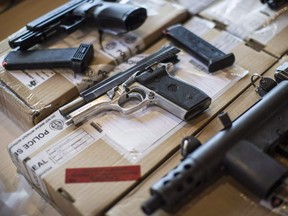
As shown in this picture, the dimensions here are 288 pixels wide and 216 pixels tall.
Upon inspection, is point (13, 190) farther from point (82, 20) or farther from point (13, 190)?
point (82, 20)

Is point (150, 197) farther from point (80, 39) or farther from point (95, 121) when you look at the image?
point (80, 39)

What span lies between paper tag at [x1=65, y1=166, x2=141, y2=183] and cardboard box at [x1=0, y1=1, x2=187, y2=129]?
0.21m

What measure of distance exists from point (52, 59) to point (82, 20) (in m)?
0.16

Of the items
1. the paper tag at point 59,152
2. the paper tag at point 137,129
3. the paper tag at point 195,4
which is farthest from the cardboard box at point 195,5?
the paper tag at point 59,152

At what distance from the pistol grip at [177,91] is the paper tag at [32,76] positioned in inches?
10.0

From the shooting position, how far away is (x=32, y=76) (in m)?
1.02

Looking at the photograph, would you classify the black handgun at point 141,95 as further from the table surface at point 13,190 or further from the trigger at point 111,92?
the table surface at point 13,190

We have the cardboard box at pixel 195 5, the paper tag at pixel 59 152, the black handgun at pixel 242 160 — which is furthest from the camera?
the cardboard box at pixel 195 5

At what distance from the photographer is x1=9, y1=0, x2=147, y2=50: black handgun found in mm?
1067

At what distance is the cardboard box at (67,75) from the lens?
3.17ft

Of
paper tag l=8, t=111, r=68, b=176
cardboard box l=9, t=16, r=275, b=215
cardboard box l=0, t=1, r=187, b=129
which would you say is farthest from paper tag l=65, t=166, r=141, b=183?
cardboard box l=0, t=1, r=187, b=129

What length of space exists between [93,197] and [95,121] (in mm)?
191

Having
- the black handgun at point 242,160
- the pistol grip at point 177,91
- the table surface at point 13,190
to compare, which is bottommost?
the table surface at point 13,190

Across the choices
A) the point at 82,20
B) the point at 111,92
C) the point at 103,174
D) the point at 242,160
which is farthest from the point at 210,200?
the point at 82,20
